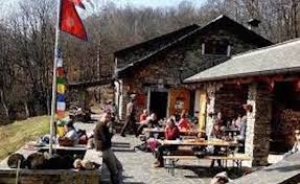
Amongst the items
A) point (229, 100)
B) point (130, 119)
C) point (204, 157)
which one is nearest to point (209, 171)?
point (204, 157)

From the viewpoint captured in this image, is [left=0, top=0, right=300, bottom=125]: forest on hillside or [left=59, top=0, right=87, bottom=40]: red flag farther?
[left=0, top=0, right=300, bottom=125]: forest on hillside

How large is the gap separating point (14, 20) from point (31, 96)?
933cm

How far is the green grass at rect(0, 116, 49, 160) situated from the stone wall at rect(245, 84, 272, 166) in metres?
A: 10.4

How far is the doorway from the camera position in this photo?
26125mm

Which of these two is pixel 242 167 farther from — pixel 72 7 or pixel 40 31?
pixel 40 31

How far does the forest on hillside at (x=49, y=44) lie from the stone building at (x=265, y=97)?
2122cm

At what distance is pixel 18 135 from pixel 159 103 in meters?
7.36

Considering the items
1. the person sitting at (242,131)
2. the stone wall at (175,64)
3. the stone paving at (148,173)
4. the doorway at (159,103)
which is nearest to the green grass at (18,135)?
the stone wall at (175,64)

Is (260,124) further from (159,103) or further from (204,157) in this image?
(159,103)

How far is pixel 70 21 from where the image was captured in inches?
428

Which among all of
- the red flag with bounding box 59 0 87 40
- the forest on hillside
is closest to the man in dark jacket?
the red flag with bounding box 59 0 87 40

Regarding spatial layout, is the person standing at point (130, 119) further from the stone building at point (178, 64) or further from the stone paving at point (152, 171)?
the stone paving at point (152, 171)

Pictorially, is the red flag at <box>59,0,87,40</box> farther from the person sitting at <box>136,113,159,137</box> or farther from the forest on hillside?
the forest on hillside

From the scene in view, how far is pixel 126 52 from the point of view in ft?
100
